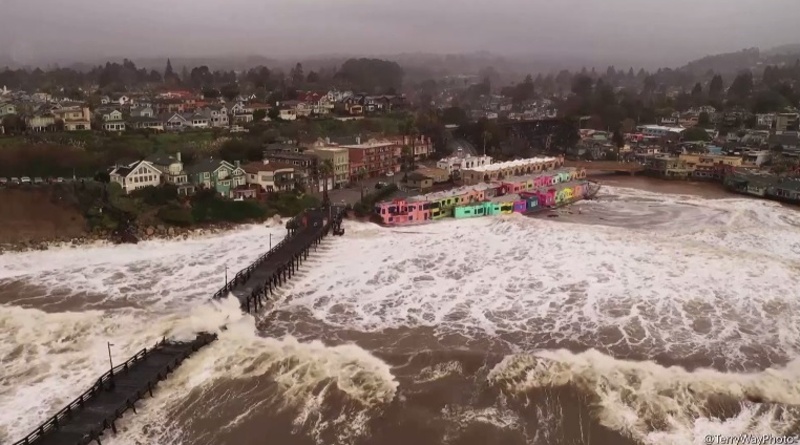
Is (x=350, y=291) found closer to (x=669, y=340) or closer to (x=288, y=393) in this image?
(x=288, y=393)

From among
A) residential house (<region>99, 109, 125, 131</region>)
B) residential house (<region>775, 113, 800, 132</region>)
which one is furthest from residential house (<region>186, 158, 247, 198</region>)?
residential house (<region>775, 113, 800, 132</region>)

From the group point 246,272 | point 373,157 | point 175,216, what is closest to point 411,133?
point 373,157

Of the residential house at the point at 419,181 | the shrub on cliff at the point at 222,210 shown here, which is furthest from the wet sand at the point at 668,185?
the shrub on cliff at the point at 222,210

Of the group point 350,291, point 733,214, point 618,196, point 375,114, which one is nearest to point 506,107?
point 375,114

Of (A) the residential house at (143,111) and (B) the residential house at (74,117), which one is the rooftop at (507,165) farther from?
(B) the residential house at (74,117)

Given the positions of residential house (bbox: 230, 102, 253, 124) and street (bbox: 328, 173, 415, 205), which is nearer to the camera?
street (bbox: 328, 173, 415, 205)

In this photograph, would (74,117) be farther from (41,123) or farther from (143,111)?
(143,111)

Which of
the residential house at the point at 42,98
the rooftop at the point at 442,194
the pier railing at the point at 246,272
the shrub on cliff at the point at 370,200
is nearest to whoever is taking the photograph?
the pier railing at the point at 246,272

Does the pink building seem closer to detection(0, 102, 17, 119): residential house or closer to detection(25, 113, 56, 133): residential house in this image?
detection(25, 113, 56, 133): residential house
